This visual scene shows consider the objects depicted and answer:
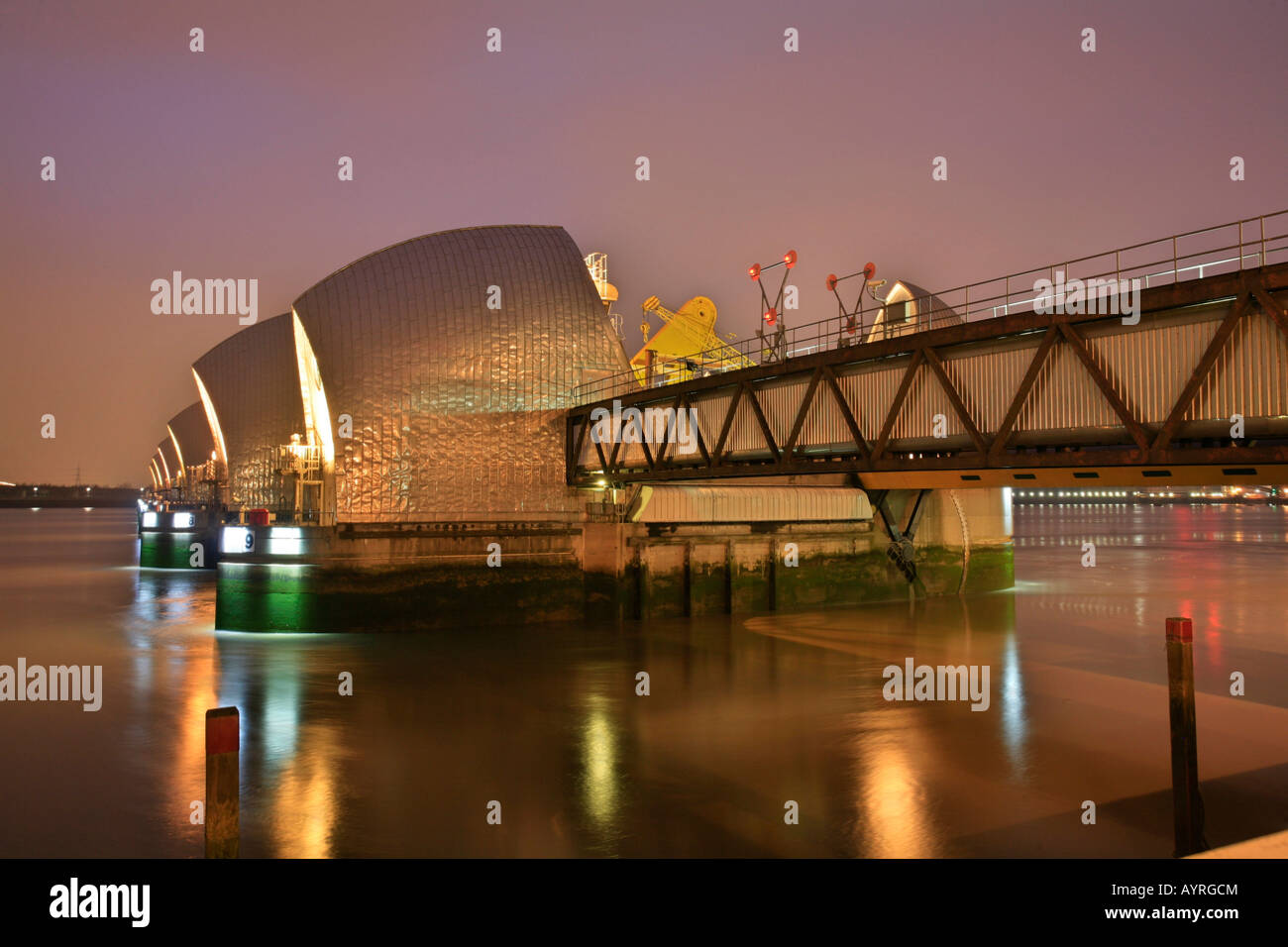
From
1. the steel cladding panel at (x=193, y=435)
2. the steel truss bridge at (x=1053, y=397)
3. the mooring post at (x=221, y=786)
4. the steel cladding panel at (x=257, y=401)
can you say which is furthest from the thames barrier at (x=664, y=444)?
the steel cladding panel at (x=193, y=435)

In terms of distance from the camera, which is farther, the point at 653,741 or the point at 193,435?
the point at 193,435

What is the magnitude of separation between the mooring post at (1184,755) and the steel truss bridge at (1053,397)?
478 cm

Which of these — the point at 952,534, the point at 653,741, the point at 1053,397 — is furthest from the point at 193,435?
the point at 1053,397

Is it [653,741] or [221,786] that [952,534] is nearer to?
[653,741]

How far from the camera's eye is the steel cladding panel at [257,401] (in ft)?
156

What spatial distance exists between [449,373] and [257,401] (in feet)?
74.2

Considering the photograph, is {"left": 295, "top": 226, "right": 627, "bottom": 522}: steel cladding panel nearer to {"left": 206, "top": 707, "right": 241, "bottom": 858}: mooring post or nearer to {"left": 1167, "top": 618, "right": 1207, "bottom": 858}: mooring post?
{"left": 206, "top": 707, "right": 241, "bottom": 858}: mooring post

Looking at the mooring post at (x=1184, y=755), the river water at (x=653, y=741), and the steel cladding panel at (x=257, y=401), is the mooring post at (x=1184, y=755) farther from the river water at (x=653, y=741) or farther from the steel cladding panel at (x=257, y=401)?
the steel cladding panel at (x=257, y=401)

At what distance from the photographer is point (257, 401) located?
168ft

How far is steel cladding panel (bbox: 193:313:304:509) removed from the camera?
4759cm

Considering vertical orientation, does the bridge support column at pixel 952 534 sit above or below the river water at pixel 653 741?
above

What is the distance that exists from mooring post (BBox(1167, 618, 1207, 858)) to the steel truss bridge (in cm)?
478

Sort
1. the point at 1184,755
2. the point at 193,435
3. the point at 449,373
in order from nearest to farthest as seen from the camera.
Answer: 1. the point at 1184,755
2. the point at 449,373
3. the point at 193,435
